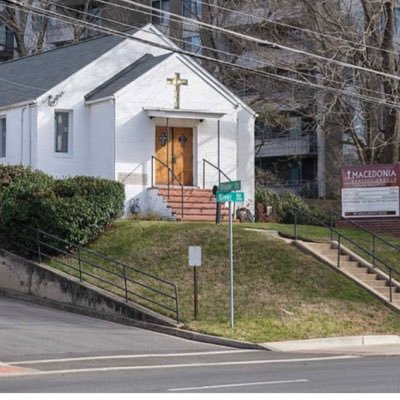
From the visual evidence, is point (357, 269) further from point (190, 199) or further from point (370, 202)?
point (190, 199)

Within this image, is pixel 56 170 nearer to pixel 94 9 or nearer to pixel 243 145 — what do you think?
pixel 243 145

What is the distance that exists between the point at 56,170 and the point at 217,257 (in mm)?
9602

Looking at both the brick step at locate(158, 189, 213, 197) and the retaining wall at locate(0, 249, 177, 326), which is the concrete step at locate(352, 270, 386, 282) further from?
the brick step at locate(158, 189, 213, 197)

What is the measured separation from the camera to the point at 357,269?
26844 mm

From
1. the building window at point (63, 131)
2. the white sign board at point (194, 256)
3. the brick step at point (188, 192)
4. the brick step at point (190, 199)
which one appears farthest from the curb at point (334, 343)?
the building window at point (63, 131)

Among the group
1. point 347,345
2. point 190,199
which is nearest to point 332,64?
point 190,199

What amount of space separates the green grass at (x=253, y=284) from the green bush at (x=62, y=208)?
2.46ft

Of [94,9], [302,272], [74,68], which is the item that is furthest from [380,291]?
[94,9]

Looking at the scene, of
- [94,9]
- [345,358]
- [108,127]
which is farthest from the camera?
[94,9]

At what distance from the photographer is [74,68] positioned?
3547cm

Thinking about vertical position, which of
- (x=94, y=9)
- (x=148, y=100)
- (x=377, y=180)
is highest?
(x=94, y=9)

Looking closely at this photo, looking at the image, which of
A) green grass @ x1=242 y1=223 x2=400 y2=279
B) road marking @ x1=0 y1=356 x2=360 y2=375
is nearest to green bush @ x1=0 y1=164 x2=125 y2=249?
green grass @ x1=242 y1=223 x2=400 y2=279

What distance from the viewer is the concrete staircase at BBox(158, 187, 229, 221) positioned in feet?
107

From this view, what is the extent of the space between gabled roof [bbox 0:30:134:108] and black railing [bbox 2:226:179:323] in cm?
791
